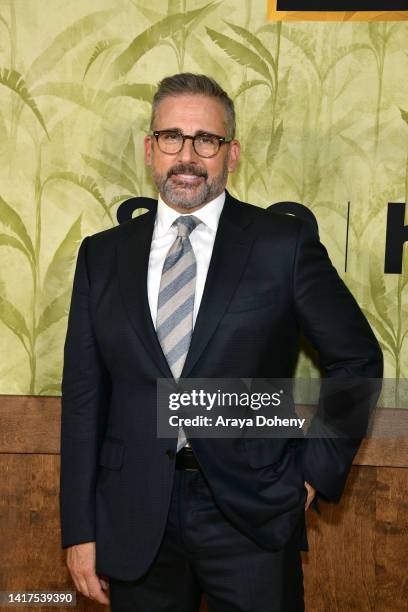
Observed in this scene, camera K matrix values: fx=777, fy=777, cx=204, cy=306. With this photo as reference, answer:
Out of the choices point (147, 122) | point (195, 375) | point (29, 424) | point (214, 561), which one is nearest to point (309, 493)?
point (214, 561)

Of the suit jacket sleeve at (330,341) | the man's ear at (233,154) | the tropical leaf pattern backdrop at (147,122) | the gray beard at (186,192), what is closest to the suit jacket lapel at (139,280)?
the gray beard at (186,192)

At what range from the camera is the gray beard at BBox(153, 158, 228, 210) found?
6.15ft

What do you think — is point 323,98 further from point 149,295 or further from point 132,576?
point 132,576

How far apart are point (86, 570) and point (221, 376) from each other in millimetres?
577

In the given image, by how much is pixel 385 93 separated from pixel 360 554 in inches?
55.0

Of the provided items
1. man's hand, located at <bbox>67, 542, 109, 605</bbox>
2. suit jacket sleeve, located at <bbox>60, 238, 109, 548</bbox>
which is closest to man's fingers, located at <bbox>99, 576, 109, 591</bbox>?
man's hand, located at <bbox>67, 542, 109, 605</bbox>

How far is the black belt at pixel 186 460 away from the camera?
178cm

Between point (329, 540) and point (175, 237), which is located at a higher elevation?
point (175, 237)

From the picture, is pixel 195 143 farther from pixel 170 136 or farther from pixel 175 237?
pixel 175 237

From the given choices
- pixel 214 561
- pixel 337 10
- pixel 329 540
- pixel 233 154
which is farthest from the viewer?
pixel 329 540

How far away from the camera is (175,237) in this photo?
1.92 meters

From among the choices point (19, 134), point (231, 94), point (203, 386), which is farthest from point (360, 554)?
point (19, 134)

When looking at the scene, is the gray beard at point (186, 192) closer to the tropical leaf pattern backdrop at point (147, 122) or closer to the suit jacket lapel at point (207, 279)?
the suit jacket lapel at point (207, 279)

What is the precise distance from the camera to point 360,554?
2.39m
